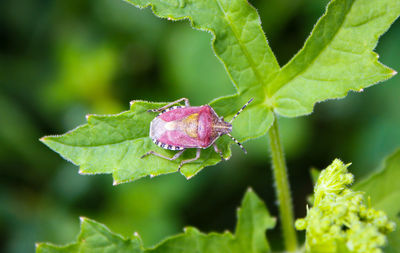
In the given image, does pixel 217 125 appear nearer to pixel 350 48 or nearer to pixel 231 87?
pixel 350 48

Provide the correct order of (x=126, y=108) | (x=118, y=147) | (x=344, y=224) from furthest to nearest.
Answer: (x=126, y=108), (x=118, y=147), (x=344, y=224)

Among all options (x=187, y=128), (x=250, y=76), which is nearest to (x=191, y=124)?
(x=187, y=128)

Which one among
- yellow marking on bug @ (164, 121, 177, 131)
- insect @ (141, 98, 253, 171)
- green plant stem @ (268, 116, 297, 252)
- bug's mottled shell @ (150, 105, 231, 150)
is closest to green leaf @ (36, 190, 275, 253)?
green plant stem @ (268, 116, 297, 252)

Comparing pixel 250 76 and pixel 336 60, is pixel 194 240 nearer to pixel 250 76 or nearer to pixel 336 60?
pixel 250 76

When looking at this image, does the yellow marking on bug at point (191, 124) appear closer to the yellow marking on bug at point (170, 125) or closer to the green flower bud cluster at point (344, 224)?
the yellow marking on bug at point (170, 125)

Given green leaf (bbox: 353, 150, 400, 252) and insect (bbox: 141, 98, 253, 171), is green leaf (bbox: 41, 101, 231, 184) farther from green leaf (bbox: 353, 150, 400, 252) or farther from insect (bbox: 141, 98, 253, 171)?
green leaf (bbox: 353, 150, 400, 252)

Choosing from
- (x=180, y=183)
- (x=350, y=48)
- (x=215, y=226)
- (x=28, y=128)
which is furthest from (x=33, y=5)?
(x=350, y=48)
